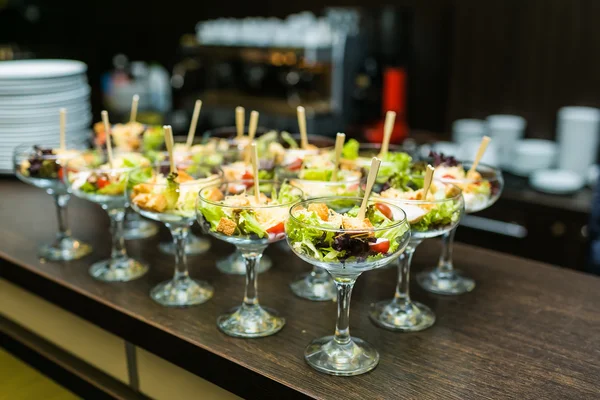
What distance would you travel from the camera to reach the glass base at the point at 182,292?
1.51 meters

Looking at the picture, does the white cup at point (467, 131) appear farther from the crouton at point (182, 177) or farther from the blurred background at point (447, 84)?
the crouton at point (182, 177)

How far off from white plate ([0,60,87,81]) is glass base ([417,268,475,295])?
66.7 inches

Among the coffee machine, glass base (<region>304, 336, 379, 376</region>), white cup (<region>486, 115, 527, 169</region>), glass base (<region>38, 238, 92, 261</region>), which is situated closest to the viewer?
glass base (<region>304, 336, 379, 376</region>)

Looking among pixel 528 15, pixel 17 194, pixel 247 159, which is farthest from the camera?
pixel 528 15

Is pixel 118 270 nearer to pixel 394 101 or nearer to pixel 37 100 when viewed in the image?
pixel 37 100

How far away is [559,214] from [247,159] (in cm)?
173

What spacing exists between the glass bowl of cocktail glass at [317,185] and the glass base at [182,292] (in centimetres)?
22

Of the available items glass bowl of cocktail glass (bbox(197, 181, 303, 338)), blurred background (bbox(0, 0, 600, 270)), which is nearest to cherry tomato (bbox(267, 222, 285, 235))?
glass bowl of cocktail glass (bbox(197, 181, 303, 338))

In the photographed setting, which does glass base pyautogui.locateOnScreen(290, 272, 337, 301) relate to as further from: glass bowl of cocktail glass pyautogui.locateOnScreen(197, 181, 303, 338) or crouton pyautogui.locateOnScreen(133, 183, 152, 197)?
crouton pyautogui.locateOnScreen(133, 183, 152, 197)

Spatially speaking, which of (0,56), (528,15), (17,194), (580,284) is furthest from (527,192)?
(0,56)

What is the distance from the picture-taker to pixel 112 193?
1.63 m

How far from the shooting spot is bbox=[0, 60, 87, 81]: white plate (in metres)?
2.47

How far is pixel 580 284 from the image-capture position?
1.62m

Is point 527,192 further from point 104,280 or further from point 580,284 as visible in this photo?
point 104,280
